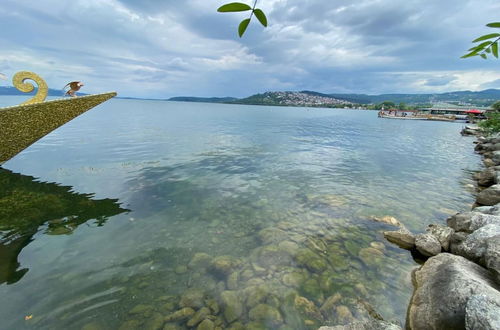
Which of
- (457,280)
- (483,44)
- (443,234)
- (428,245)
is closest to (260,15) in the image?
(483,44)

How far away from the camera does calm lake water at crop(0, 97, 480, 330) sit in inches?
213

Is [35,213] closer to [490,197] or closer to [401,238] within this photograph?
[401,238]

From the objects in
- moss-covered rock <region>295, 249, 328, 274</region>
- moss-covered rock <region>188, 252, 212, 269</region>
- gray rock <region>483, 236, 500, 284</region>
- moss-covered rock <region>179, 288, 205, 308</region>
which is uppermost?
gray rock <region>483, 236, 500, 284</region>

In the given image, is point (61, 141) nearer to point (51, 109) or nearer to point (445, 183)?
point (51, 109)

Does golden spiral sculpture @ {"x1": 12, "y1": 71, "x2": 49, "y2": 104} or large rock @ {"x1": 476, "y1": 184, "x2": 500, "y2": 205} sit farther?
golden spiral sculpture @ {"x1": 12, "y1": 71, "x2": 49, "y2": 104}

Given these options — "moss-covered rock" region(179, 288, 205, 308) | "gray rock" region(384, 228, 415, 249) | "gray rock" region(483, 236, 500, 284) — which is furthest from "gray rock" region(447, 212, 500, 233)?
"moss-covered rock" region(179, 288, 205, 308)

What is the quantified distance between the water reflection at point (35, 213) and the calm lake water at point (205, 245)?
0.19 feet

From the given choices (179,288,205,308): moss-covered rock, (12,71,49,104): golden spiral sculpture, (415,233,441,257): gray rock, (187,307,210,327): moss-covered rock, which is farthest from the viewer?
(12,71,49,104): golden spiral sculpture

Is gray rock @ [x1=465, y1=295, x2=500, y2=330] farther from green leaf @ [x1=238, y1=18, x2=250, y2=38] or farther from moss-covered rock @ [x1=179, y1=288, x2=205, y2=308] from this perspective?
moss-covered rock @ [x1=179, y1=288, x2=205, y2=308]

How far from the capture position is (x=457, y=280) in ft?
15.2

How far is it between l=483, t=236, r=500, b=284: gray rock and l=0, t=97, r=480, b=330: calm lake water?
194 centimetres

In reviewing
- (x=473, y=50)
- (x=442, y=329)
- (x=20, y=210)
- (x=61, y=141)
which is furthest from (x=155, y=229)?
(x=61, y=141)

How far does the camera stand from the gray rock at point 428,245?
7.12 meters

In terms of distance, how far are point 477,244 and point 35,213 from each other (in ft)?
52.2
